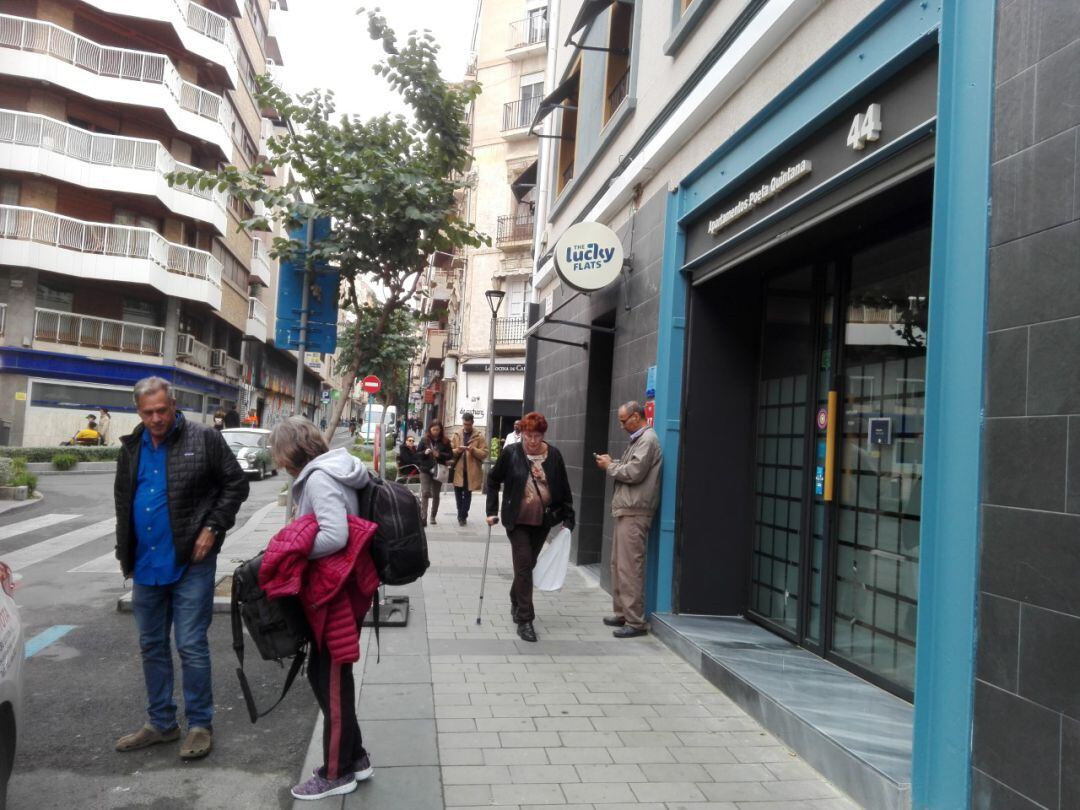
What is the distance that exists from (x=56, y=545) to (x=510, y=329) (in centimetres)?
2214

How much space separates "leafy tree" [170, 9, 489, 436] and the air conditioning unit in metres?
25.4

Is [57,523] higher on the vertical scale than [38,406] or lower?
lower

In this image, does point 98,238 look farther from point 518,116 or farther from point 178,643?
point 178,643

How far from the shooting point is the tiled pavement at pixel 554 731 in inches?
148

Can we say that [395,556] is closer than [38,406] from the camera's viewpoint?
Yes

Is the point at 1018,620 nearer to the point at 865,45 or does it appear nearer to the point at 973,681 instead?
the point at 973,681

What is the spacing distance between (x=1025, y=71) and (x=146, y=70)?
3132 centimetres

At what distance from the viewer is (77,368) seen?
27.7 meters

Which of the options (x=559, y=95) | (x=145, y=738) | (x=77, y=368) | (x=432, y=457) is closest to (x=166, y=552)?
(x=145, y=738)

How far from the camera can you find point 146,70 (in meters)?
28.4

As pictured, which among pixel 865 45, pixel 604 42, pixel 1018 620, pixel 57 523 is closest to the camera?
pixel 1018 620

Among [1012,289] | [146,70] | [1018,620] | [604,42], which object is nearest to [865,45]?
[1012,289]

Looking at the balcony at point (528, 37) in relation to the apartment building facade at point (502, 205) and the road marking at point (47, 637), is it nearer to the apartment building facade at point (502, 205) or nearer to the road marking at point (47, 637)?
the apartment building facade at point (502, 205)

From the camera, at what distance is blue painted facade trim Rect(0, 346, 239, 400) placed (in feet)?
85.7
